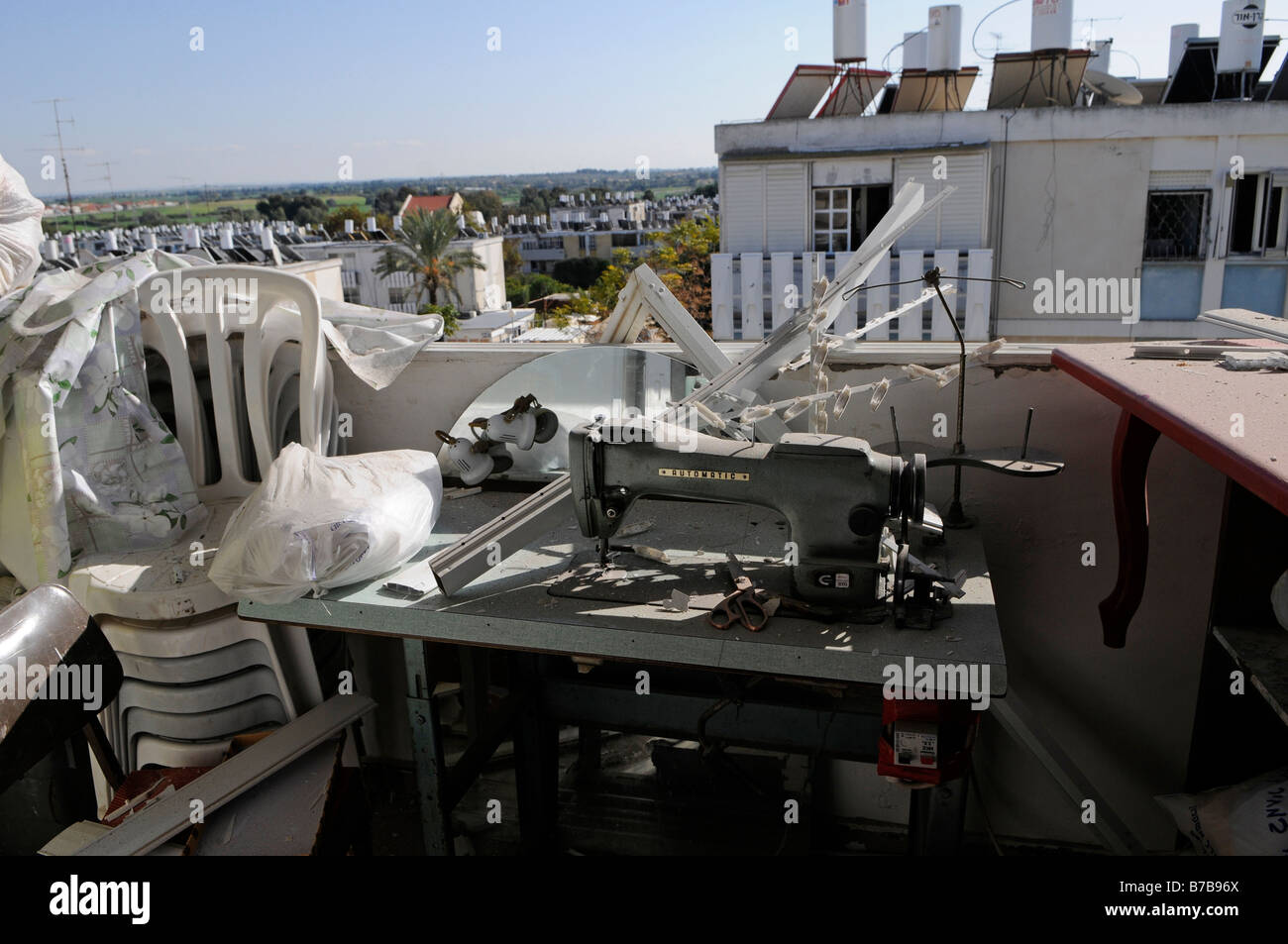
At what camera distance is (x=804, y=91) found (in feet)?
34.2

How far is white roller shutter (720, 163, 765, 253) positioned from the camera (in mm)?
10320

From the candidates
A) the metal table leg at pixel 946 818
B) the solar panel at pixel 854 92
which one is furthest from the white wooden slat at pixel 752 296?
the metal table leg at pixel 946 818

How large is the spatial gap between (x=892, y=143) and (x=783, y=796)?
8684 mm

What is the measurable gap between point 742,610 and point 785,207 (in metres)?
9.33

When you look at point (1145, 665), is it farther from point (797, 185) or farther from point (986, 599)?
point (797, 185)

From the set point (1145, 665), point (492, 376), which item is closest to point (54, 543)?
point (492, 376)

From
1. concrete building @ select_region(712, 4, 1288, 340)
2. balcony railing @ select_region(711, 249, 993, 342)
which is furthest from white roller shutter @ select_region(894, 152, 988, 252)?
balcony railing @ select_region(711, 249, 993, 342)

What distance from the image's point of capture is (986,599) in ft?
5.55

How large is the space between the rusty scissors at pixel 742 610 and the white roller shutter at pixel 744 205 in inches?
364

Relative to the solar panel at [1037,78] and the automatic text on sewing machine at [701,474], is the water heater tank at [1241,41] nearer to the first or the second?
the solar panel at [1037,78]

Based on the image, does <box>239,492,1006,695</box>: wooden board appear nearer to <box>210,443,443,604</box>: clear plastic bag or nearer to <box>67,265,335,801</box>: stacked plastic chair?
<box>210,443,443,604</box>: clear plastic bag

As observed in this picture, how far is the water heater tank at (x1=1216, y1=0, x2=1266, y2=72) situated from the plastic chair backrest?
35.2ft

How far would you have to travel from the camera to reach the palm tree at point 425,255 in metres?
27.4
